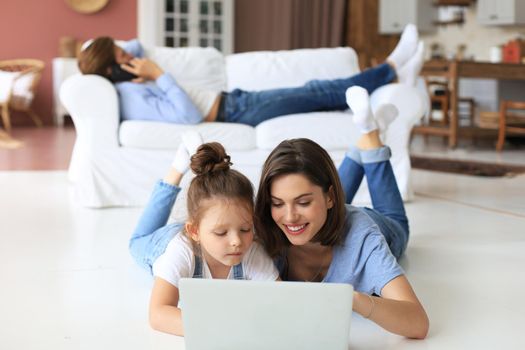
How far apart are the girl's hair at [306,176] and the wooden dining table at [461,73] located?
4892mm

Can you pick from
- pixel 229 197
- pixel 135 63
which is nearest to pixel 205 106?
pixel 135 63

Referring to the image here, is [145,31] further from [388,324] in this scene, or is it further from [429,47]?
[388,324]

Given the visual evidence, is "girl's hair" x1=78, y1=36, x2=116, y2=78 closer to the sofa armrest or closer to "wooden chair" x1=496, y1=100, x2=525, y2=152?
the sofa armrest

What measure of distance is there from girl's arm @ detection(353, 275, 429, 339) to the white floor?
0.04 m

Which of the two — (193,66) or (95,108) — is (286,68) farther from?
(95,108)

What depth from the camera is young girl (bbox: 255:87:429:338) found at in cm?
179

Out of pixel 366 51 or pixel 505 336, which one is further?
pixel 366 51

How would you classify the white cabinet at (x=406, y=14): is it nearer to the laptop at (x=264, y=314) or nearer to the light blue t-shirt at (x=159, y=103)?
the light blue t-shirt at (x=159, y=103)

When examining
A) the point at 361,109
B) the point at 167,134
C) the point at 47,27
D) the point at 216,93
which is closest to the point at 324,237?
the point at 361,109

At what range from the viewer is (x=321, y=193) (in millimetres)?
1868

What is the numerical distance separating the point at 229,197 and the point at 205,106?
2.22 m

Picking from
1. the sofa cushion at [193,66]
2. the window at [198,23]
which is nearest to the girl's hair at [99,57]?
the sofa cushion at [193,66]

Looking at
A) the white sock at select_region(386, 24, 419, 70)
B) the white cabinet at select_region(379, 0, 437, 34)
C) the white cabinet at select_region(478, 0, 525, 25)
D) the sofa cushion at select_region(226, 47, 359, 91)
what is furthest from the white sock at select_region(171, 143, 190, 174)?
the white cabinet at select_region(379, 0, 437, 34)

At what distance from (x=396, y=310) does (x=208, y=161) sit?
1.83 feet
